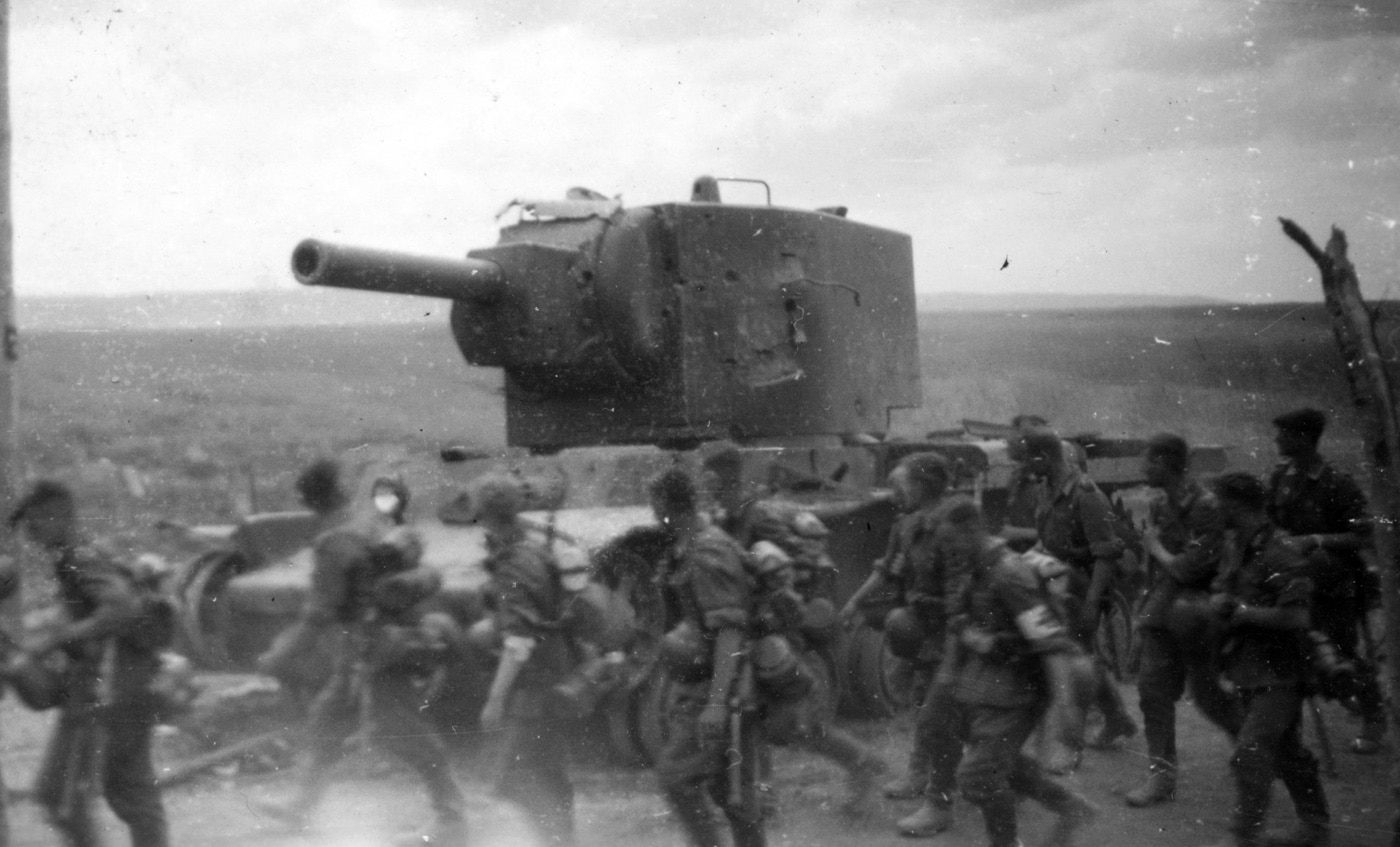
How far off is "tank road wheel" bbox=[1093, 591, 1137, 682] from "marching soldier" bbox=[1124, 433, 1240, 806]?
0.68 metres

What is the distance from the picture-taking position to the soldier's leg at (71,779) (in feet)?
16.5

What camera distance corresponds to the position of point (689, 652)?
524 centimetres

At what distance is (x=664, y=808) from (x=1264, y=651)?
2.54 m

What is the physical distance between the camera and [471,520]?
6.23m

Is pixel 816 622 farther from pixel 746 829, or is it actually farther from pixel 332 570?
pixel 332 570

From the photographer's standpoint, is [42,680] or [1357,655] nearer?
[42,680]

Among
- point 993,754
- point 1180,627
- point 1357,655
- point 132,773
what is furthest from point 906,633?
point 132,773

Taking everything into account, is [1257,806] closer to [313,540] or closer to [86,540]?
[313,540]

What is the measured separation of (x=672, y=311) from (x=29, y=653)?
3.16m

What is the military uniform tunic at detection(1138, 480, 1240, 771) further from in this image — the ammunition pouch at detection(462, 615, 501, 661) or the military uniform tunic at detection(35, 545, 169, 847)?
the military uniform tunic at detection(35, 545, 169, 847)

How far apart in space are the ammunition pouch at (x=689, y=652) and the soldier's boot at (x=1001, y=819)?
114 centimetres

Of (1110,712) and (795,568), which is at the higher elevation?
(795,568)

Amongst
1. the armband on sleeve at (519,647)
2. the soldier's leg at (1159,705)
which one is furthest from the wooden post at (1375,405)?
the armband on sleeve at (519,647)

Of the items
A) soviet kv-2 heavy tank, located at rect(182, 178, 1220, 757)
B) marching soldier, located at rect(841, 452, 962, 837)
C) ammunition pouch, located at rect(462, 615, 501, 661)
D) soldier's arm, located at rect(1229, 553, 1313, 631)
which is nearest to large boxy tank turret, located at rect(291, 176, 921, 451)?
soviet kv-2 heavy tank, located at rect(182, 178, 1220, 757)
